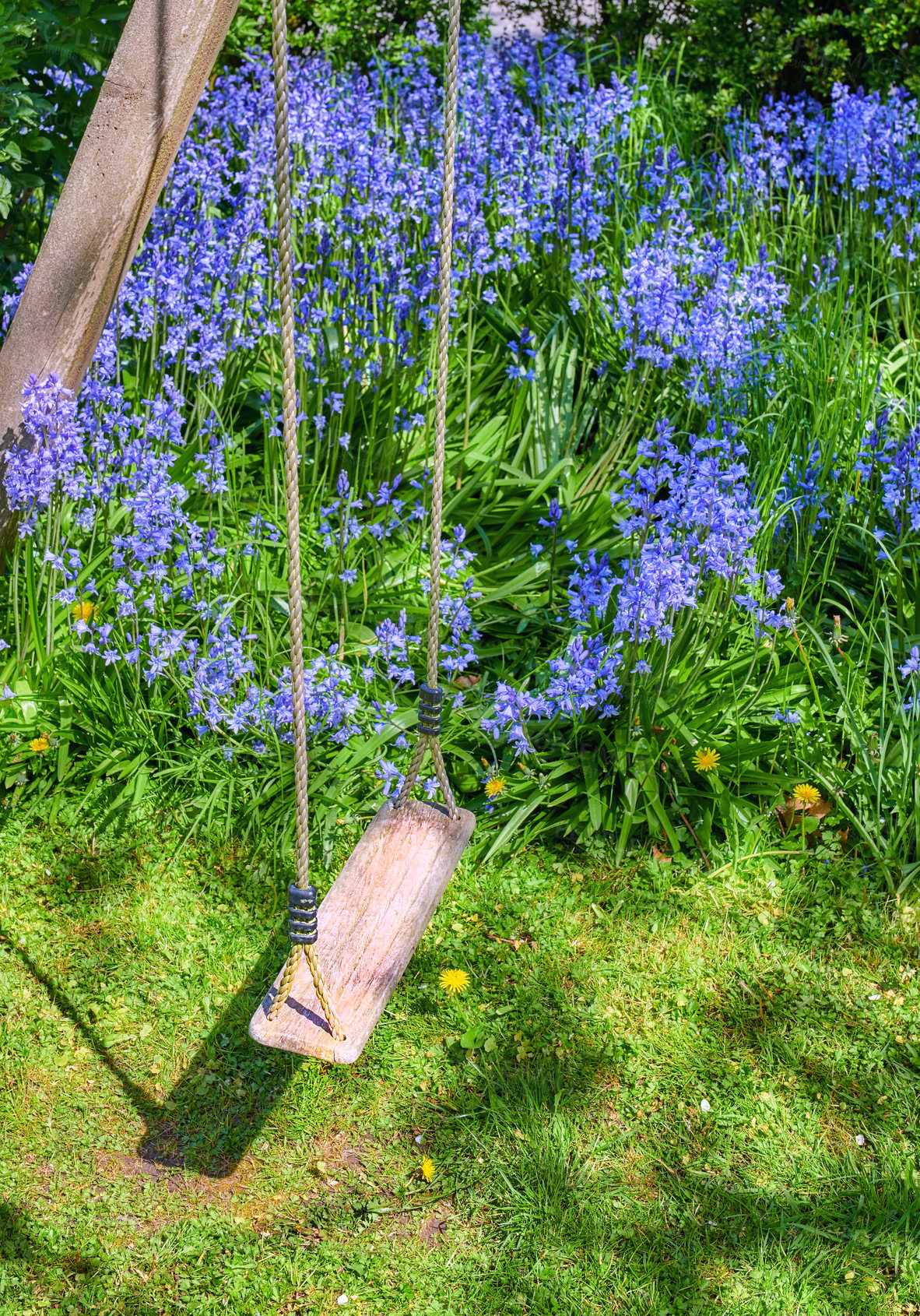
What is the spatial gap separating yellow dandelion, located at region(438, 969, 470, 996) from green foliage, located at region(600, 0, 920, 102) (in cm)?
498

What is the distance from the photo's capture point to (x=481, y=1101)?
9.06ft

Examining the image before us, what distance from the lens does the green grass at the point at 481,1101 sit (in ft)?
8.02

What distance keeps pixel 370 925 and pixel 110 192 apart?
2138 mm

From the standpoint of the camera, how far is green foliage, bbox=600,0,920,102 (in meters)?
5.88

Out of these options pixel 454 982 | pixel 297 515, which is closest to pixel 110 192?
pixel 297 515

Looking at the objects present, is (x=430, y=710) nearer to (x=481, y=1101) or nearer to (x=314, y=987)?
(x=314, y=987)

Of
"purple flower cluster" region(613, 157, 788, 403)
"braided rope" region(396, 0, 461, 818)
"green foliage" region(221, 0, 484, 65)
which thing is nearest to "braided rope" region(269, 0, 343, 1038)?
"braided rope" region(396, 0, 461, 818)

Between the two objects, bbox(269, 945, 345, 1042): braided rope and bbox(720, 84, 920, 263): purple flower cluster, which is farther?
bbox(720, 84, 920, 263): purple flower cluster

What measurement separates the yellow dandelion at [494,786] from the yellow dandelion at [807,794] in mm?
847

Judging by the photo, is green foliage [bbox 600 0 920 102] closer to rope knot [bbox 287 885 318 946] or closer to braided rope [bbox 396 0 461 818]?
braided rope [bbox 396 0 461 818]

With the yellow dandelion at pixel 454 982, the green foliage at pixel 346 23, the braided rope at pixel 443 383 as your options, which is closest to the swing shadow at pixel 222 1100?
the yellow dandelion at pixel 454 982

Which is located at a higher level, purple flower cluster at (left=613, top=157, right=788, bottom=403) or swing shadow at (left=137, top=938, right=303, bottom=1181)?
purple flower cluster at (left=613, top=157, right=788, bottom=403)

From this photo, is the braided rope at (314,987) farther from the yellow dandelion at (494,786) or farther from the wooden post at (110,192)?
the wooden post at (110,192)

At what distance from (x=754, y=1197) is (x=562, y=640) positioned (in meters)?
1.72
